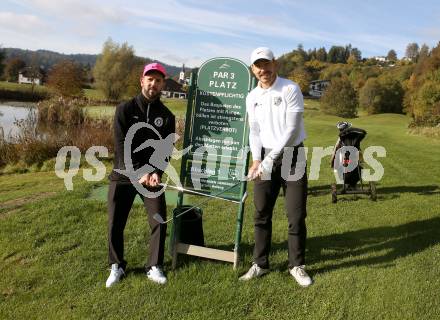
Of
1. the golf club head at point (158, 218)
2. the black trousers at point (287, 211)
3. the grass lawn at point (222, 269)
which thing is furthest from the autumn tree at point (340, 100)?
the golf club head at point (158, 218)

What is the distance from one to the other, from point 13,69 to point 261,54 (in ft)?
402

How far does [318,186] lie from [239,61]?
6.09 m

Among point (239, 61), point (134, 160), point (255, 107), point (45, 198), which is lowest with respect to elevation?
point (45, 198)

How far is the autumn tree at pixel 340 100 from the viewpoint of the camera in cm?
6312

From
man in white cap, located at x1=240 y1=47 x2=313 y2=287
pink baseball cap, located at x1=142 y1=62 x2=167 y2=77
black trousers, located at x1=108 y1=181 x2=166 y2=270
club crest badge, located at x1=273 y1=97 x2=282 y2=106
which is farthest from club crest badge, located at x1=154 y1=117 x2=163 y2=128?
club crest badge, located at x1=273 y1=97 x2=282 y2=106

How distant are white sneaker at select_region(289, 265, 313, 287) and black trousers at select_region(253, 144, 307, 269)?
56 mm

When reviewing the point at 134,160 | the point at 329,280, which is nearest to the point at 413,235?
the point at 329,280

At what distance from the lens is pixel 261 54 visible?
15.2 feet

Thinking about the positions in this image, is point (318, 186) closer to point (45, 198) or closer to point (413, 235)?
point (413, 235)

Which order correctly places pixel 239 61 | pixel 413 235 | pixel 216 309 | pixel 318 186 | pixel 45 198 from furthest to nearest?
pixel 318 186 → pixel 45 198 → pixel 413 235 → pixel 239 61 → pixel 216 309

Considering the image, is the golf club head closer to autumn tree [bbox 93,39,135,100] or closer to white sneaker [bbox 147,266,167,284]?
white sneaker [bbox 147,266,167,284]

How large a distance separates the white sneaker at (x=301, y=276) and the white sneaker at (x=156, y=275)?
1471mm

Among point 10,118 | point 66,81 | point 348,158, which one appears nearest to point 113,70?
point 66,81

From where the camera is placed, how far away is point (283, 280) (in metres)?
5.05
